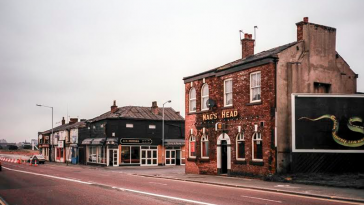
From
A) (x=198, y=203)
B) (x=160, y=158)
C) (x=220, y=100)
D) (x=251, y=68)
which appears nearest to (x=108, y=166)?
(x=160, y=158)

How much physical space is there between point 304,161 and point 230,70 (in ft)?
29.4

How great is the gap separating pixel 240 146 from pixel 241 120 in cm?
193

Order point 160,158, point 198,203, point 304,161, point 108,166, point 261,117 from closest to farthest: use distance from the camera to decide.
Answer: point 198,203, point 304,161, point 261,117, point 108,166, point 160,158

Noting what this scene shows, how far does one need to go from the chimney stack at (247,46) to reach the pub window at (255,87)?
20.6ft

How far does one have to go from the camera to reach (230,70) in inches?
1166

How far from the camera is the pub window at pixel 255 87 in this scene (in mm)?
26938

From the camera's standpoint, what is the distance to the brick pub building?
25516mm

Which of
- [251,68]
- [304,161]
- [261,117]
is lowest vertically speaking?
[304,161]

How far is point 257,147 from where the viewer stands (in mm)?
26688

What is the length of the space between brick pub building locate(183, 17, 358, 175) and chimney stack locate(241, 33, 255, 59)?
3613mm

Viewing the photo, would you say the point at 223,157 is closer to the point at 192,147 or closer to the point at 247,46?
the point at 192,147

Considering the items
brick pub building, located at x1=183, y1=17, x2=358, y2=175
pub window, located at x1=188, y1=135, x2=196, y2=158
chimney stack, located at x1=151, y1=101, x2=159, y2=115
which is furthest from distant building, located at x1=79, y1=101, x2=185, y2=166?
brick pub building, located at x1=183, y1=17, x2=358, y2=175

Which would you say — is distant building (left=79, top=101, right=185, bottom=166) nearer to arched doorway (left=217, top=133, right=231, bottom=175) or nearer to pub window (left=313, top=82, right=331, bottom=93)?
arched doorway (left=217, top=133, right=231, bottom=175)

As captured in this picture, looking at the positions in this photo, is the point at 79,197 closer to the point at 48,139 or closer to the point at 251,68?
the point at 251,68
